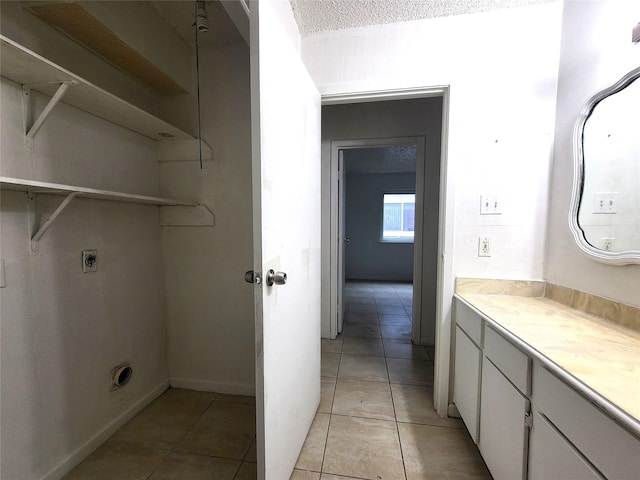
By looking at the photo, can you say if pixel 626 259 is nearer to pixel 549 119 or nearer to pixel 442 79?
pixel 549 119

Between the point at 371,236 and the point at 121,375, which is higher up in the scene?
the point at 371,236

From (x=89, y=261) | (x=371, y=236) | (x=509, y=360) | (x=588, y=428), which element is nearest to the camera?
(x=588, y=428)

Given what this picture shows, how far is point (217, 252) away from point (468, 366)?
1.67 meters

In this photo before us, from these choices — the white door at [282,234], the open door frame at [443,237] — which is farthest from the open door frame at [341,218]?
the white door at [282,234]

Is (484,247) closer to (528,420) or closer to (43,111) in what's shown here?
(528,420)

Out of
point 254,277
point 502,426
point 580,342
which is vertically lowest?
point 502,426

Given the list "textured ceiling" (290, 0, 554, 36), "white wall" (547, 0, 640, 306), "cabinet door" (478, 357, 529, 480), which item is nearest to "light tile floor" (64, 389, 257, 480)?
"cabinet door" (478, 357, 529, 480)

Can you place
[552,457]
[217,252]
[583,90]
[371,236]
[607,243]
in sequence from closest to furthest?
[552,457] < [607,243] < [583,90] < [217,252] < [371,236]

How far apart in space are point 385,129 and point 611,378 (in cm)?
246

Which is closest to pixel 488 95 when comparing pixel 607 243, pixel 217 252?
pixel 607 243

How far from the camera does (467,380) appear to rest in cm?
138

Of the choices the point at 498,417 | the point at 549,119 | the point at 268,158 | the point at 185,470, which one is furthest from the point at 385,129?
the point at 185,470

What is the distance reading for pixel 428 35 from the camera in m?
1.49

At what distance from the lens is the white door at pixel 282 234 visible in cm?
87
